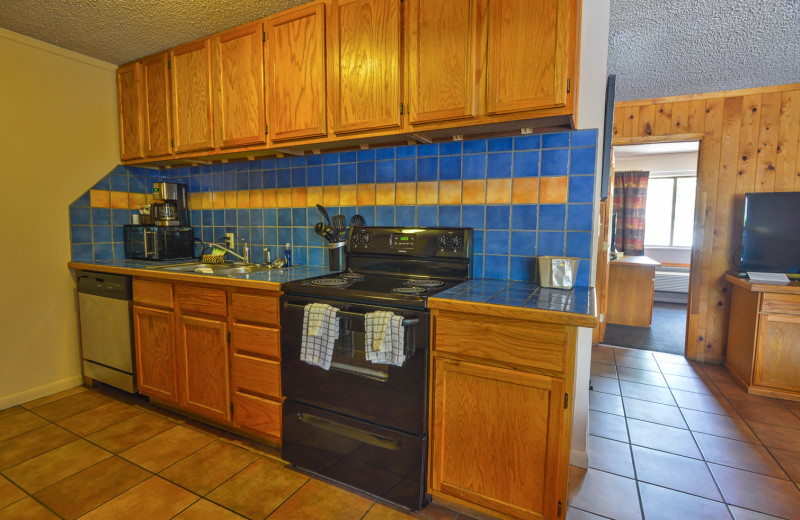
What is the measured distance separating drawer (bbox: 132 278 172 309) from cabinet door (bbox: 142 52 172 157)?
0.90m

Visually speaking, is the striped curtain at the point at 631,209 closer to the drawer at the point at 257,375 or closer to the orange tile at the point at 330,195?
the orange tile at the point at 330,195

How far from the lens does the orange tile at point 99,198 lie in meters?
2.75

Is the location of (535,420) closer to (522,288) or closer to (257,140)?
(522,288)

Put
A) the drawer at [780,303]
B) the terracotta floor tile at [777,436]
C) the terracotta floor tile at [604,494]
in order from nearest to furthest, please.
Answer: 1. the terracotta floor tile at [604,494]
2. the terracotta floor tile at [777,436]
3. the drawer at [780,303]

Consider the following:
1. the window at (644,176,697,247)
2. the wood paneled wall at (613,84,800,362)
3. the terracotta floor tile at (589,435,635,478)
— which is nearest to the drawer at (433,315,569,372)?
the terracotta floor tile at (589,435,635,478)

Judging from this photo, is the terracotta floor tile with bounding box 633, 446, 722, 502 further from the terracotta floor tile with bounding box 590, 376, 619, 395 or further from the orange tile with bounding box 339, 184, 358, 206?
the orange tile with bounding box 339, 184, 358, 206

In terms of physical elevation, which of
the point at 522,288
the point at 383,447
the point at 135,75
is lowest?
the point at 383,447

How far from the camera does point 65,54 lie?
2.55 m

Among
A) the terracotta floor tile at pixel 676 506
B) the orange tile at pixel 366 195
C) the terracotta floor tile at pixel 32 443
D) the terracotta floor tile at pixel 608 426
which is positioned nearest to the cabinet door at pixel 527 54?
the orange tile at pixel 366 195

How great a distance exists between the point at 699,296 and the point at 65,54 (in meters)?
5.24

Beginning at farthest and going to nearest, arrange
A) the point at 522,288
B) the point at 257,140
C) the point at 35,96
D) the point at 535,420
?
the point at 35,96 < the point at 257,140 < the point at 522,288 < the point at 535,420

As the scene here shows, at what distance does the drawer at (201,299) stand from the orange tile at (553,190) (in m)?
1.68

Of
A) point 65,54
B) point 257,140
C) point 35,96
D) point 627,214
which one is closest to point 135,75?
point 65,54

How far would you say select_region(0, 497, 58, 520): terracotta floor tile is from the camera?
153 cm
